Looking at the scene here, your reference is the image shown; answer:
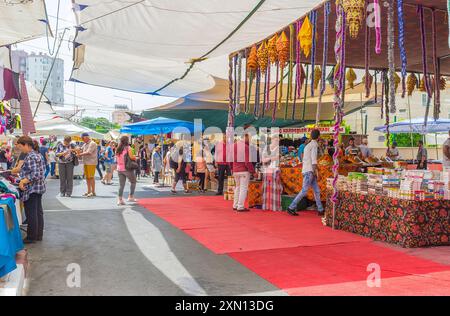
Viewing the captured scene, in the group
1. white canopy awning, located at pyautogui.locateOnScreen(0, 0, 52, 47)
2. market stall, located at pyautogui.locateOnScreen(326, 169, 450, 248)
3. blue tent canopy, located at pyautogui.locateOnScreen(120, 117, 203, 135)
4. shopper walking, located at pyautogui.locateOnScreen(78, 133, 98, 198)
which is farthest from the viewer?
blue tent canopy, located at pyautogui.locateOnScreen(120, 117, 203, 135)

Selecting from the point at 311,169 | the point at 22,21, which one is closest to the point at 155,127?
the point at 311,169

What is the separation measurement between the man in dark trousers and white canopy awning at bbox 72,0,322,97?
1.99m

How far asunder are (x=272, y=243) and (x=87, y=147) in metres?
7.03

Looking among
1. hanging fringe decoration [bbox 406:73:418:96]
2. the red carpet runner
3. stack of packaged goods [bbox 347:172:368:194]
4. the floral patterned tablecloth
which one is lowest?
the red carpet runner

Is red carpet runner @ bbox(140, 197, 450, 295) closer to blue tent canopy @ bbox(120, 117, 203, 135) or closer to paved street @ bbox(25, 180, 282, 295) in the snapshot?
paved street @ bbox(25, 180, 282, 295)

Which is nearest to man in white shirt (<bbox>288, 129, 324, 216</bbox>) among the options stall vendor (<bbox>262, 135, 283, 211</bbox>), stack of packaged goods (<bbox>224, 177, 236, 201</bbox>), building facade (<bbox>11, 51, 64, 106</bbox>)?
stall vendor (<bbox>262, 135, 283, 211</bbox>)

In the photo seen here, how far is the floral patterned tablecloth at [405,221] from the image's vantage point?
19.7ft

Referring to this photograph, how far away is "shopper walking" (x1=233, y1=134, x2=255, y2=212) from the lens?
9.20 metres

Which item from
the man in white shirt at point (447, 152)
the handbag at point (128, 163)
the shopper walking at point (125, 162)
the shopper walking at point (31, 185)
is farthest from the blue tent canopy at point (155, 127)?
the shopper walking at point (31, 185)

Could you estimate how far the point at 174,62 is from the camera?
35.2ft

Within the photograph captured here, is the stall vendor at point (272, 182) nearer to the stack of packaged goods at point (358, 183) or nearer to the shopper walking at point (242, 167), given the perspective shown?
the shopper walking at point (242, 167)

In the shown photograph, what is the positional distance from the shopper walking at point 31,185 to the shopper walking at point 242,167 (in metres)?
4.04

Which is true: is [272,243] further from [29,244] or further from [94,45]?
[94,45]

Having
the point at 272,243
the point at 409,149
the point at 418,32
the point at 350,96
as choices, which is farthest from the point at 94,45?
the point at 409,149
